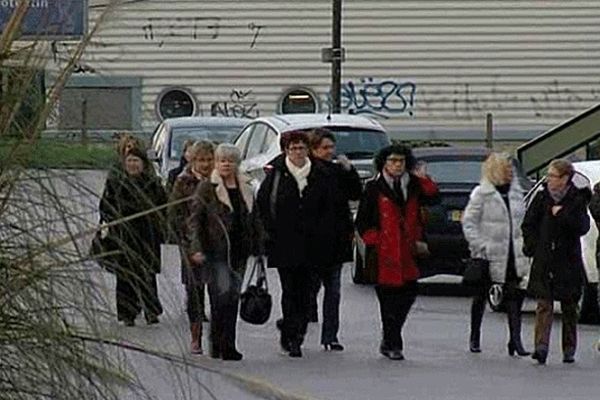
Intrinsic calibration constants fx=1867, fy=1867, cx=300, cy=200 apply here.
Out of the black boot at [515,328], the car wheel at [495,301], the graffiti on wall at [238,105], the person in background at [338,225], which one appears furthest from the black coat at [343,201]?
the graffiti on wall at [238,105]

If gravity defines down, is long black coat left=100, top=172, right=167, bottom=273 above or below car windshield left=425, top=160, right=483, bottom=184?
above

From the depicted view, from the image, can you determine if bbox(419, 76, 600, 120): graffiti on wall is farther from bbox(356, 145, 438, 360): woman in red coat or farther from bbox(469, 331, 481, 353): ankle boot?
bbox(356, 145, 438, 360): woman in red coat

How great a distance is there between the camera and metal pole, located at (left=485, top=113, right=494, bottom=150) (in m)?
43.1

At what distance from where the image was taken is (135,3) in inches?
191

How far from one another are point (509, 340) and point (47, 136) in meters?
9.89

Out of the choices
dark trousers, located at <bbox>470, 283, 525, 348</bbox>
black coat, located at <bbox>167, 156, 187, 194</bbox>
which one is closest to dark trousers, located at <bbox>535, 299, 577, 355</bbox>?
dark trousers, located at <bbox>470, 283, 525, 348</bbox>

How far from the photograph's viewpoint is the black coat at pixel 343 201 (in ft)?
45.7

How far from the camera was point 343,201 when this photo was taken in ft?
45.9

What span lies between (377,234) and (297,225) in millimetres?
592

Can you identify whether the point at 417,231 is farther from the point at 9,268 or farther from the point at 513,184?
the point at 9,268

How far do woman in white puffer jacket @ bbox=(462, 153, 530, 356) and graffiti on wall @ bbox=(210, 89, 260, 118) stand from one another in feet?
107

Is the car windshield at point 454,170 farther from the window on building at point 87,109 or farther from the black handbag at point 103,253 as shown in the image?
the black handbag at point 103,253

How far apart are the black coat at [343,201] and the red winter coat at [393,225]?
15cm

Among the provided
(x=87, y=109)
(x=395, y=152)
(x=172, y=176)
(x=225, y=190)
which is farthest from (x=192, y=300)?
(x=395, y=152)
